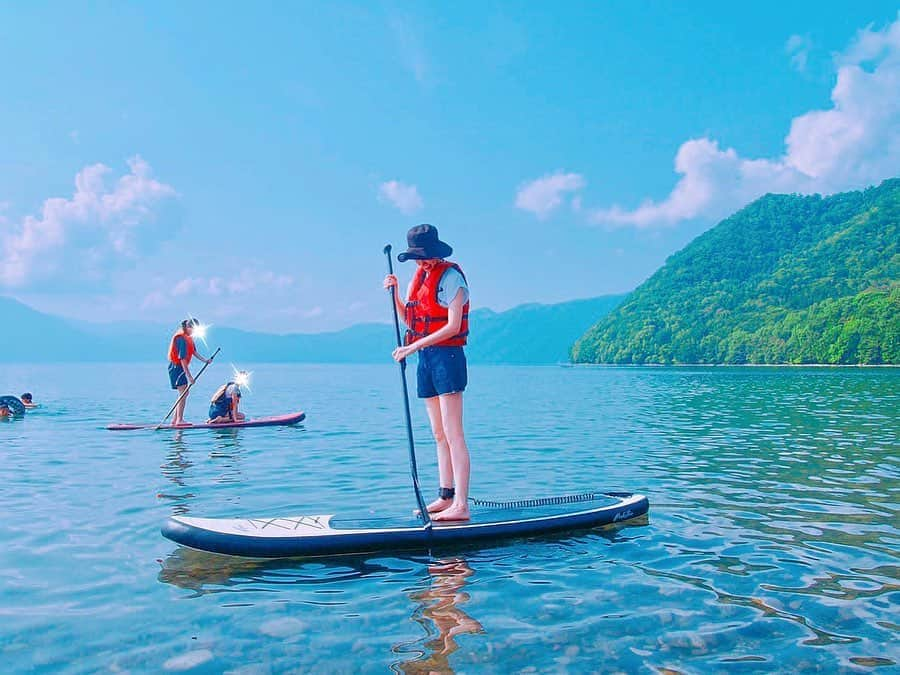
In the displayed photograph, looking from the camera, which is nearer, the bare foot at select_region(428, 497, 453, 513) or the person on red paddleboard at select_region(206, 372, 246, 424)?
the bare foot at select_region(428, 497, 453, 513)

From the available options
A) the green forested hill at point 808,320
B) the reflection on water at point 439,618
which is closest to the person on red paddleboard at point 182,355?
the reflection on water at point 439,618

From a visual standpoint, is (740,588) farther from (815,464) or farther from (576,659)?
(815,464)

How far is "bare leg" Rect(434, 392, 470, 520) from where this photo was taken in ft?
25.9

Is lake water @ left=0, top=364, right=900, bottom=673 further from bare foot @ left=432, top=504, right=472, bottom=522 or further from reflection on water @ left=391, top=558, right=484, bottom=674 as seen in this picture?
bare foot @ left=432, top=504, right=472, bottom=522

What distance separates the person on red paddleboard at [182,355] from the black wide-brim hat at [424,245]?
1422cm

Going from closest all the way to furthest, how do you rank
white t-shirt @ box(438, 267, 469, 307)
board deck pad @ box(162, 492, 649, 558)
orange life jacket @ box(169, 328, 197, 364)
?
board deck pad @ box(162, 492, 649, 558) < white t-shirt @ box(438, 267, 469, 307) < orange life jacket @ box(169, 328, 197, 364)

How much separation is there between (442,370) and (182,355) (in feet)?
50.1

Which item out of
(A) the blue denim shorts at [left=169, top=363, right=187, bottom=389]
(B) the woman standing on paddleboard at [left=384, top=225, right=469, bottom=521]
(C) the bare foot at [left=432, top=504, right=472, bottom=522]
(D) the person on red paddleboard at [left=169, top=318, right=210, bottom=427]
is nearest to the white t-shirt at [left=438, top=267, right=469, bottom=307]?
(B) the woman standing on paddleboard at [left=384, top=225, right=469, bottom=521]

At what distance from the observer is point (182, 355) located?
68.4 ft

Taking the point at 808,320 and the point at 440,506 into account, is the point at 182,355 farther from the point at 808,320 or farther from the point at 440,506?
the point at 808,320

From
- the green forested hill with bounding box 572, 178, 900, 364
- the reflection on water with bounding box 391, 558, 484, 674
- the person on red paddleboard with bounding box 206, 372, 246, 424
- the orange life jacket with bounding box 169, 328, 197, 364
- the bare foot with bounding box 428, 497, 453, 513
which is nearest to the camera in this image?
the reflection on water with bounding box 391, 558, 484, 674

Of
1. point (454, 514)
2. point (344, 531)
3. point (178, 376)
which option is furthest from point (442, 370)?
point (178, 376)

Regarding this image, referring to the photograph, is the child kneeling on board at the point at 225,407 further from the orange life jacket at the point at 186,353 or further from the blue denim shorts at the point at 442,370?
the blue denim shorts at the point at 442,370

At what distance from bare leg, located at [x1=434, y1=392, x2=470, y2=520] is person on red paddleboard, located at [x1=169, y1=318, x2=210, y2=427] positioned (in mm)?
14314
